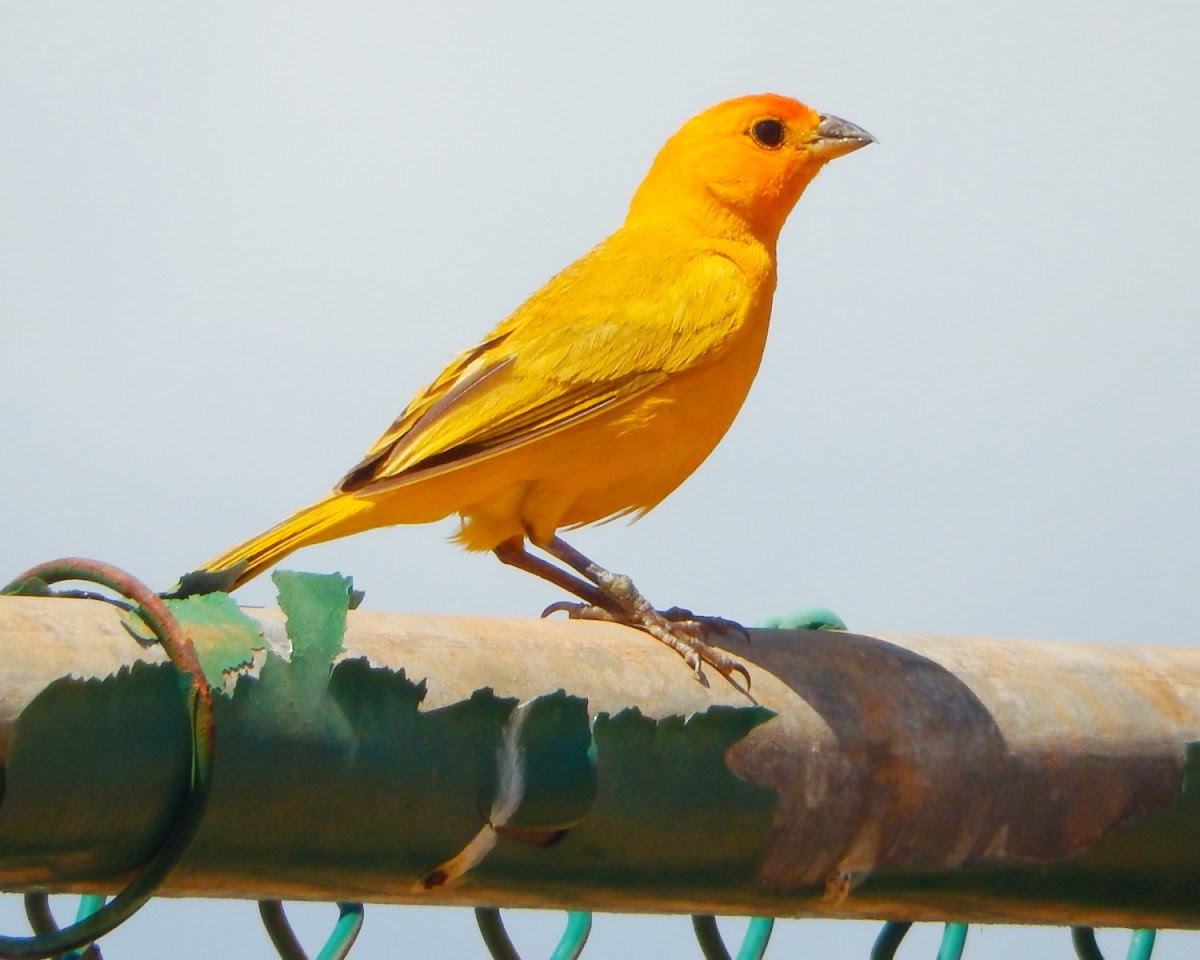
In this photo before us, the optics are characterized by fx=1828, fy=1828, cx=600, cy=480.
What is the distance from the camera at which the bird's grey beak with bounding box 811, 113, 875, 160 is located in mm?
5711

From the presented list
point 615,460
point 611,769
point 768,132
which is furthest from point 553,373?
point 611,769

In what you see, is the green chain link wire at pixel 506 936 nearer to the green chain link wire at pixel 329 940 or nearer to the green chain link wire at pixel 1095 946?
the green chain link wire at pixel 329 940

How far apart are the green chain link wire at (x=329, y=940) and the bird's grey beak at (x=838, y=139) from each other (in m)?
3.52

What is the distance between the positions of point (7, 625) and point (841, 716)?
1.24 metres

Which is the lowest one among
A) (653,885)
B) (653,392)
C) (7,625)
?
(653,885)

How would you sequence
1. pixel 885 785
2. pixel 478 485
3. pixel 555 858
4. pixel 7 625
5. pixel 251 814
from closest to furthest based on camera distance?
pixel 7 625 < pixel 251 814 < pixel 555 858 < pixel 885 785 < pixel 478 485

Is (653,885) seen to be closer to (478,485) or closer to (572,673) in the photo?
(572,673)

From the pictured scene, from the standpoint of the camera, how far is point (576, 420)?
4574 millimetres

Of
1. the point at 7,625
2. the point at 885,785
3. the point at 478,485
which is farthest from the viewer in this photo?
the point at 478,485

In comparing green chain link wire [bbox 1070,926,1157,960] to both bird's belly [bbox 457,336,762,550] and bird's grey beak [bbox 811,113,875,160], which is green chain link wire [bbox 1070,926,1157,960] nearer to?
bird's belly [bbox 457,336,762,550]

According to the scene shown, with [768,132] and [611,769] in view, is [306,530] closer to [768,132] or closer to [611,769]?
[611,769]

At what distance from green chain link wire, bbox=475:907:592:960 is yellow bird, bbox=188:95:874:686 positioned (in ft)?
3.26

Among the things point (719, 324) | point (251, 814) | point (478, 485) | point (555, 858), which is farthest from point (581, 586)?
point (251, 814)

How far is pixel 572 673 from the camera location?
91.7 inches
